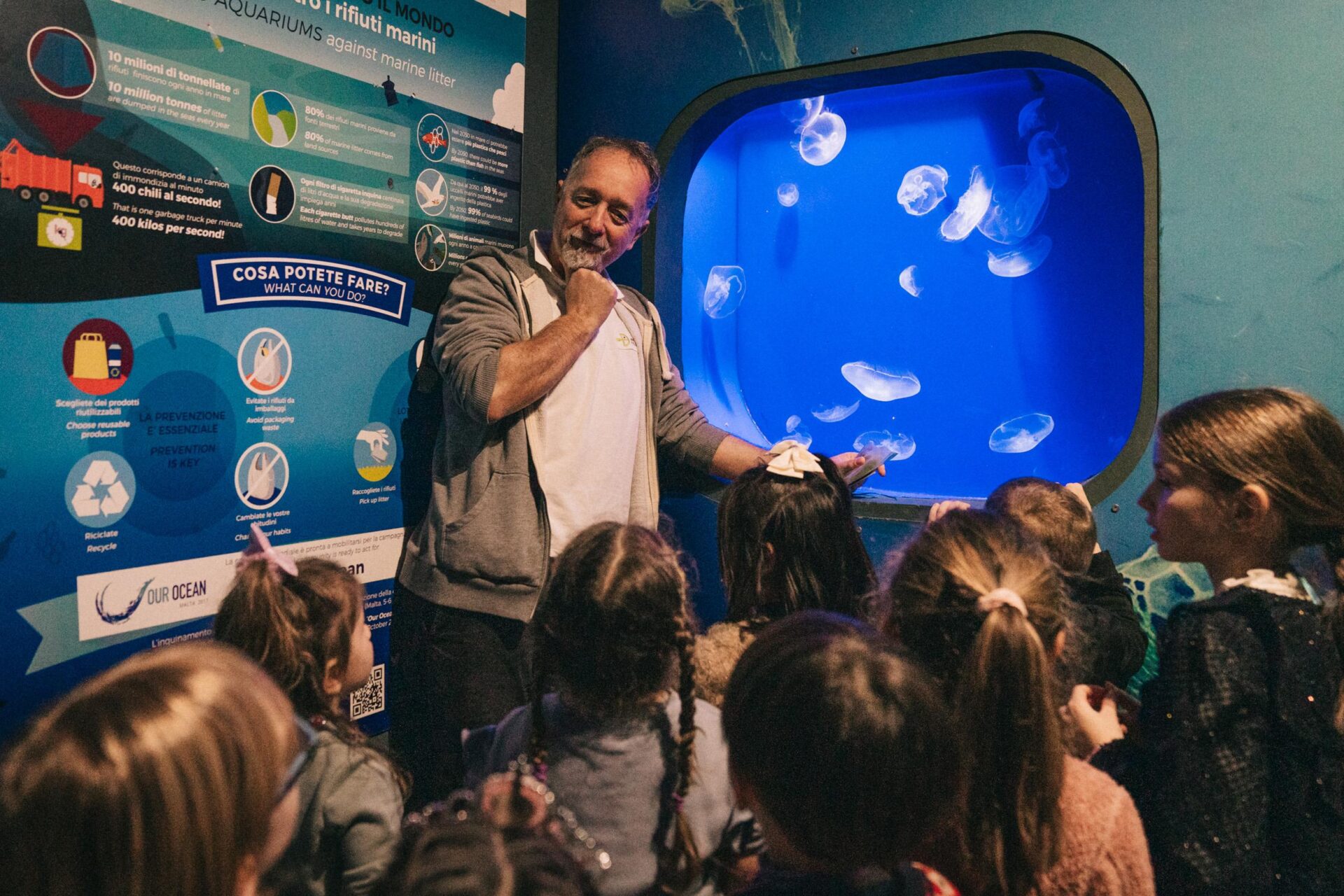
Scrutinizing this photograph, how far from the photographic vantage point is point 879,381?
300cm

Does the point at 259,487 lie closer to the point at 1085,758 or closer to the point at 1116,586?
the point at 1085,758

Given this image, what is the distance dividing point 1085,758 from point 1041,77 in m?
1.96

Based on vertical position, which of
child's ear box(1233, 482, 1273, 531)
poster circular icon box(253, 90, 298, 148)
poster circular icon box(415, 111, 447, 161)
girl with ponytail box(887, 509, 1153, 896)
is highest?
poster circular icon box(415, 111, 447, 161)

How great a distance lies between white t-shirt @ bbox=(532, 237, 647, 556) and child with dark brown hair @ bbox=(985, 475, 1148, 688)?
3.00 ft

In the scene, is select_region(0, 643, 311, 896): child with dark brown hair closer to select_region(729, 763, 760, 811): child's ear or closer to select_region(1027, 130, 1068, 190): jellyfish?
select_region(729, 763, 760, 811): child's ear

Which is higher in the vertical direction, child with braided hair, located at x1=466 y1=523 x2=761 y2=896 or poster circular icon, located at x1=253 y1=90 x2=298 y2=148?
poster circular icon, located at x1=253 y1=90 x2=298 y2=148

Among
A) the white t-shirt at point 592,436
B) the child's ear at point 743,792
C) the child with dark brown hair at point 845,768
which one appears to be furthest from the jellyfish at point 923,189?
the child's ear at point 743,792

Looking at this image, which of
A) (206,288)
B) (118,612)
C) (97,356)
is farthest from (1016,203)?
(118,612)

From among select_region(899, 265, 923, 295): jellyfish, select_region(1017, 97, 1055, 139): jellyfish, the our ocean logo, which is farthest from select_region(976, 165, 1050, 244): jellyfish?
the our ocean logo

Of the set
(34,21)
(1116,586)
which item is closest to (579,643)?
(1116,586)

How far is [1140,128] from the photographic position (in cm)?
223

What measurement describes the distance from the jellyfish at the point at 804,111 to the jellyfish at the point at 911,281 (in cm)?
59

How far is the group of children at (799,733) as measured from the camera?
77 cm

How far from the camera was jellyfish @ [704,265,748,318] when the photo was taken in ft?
10.5
